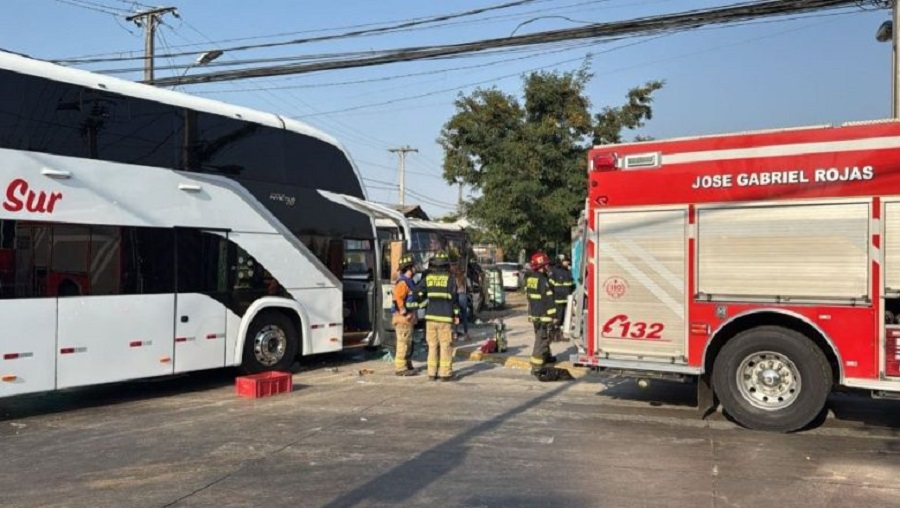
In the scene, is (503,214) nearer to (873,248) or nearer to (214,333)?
(214,333)

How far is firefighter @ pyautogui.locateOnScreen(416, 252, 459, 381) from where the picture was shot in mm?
10477

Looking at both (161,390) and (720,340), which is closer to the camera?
(720,340)

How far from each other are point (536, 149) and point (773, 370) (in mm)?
15578

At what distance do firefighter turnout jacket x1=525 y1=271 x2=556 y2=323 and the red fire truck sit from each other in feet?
7.73

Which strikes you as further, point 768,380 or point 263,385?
point 263,385

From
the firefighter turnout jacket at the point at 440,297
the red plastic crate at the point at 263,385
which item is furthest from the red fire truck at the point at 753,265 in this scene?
the red plastic crate at the point at 263,385

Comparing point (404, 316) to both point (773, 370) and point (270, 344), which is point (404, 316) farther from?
point (773, 370)

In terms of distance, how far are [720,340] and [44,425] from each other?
7217 millimetres

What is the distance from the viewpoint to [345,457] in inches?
248

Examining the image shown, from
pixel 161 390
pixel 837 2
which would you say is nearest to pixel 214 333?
pixel 161 390

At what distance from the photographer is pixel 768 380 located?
24.0 feet

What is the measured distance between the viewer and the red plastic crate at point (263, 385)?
9172 millimetres

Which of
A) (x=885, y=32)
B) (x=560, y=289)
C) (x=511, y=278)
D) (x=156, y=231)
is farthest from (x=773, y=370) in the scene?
(x=511, y=278)

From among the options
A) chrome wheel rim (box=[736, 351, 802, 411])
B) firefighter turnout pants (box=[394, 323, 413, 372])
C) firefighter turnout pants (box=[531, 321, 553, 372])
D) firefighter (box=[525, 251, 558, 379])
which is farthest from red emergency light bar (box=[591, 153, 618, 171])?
firefighter turnout pants (box=[394, 323, 413, 372])
